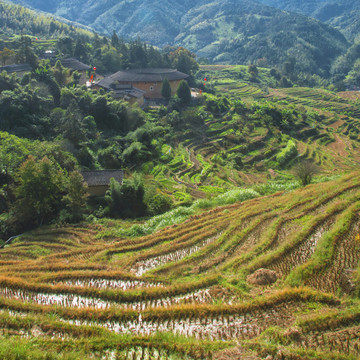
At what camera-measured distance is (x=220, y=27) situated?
481ft

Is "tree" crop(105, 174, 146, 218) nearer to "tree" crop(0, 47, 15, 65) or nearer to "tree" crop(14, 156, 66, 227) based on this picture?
"tree" crop(14, 156, 66, 227)

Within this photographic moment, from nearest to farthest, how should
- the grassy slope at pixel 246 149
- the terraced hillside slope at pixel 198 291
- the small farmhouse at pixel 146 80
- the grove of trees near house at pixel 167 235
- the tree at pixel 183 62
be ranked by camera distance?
the terraced hillside slope at pixel 198 291, the grove of trees near house at pixel 167 235, the grassy slope at pixel 246 149, the small farmhouse at pixel 146 80, the tree at pixel 183 62

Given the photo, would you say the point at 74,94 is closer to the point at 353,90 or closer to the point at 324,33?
the point at 353,90

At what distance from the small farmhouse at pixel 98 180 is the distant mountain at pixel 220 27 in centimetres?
10003

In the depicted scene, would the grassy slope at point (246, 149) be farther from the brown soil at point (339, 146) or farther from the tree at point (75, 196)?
the tree at point (75, 196)

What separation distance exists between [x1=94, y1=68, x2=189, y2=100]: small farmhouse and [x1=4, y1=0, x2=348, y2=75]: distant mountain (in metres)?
72.9

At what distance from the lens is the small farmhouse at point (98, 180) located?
19.1 m

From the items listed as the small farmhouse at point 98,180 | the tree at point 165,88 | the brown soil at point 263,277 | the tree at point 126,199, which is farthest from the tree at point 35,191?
the tree at point 165,88

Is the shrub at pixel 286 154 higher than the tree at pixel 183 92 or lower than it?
lower

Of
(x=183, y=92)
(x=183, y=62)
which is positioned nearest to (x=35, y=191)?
(x=183, y=92)

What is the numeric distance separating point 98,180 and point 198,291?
12663 mm

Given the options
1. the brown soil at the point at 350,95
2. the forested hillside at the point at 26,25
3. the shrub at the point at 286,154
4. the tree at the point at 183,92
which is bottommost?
the shrub at the point at 286,154

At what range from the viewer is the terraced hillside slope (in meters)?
6.24

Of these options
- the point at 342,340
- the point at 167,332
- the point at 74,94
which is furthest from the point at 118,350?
the point at 74,94
